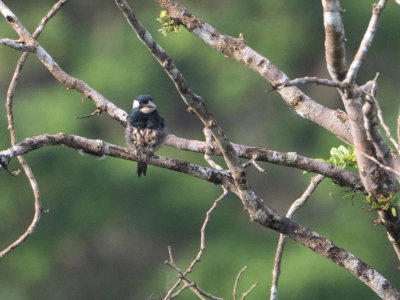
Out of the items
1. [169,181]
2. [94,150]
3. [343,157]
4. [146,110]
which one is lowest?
[94,150]

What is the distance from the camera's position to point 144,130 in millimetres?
4805

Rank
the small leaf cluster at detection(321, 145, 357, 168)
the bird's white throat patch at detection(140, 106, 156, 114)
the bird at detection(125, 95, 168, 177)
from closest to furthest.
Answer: the small leaf cluster at detection(321, 145, 357, 168) < the bird at detection(125, 95, 168, 177) < the bird's white throat patch at detection(140, 106, 156, 114)

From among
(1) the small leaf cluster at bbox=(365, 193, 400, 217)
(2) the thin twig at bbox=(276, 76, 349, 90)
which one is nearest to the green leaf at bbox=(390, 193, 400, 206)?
(1) the small leaf cluster at bbox=(365, 193, 400, 217)

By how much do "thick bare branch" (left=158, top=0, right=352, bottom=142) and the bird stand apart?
67 centimetres

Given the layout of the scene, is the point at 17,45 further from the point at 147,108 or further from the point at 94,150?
the point at 147,108

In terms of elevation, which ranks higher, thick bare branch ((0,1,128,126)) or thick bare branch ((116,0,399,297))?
thick bare branch ((0,1,128,126))

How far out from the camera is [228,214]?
12477mm

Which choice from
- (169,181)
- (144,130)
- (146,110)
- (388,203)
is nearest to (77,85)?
(144,130)

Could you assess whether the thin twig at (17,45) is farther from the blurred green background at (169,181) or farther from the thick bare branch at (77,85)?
the blurred green background at (169,181)

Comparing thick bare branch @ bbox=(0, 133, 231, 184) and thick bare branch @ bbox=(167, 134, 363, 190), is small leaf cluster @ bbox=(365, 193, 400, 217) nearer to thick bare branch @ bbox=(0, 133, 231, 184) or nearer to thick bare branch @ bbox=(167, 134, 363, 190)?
thick bare branch @ bbox=(167, 134, 363, 190)

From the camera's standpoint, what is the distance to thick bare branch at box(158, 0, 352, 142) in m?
4.08

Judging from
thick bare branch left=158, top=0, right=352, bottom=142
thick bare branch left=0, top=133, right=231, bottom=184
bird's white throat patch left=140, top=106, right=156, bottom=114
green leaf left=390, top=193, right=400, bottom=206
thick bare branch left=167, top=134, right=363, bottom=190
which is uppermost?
thick bare branch left=158, top=0, right=352, bottom=142

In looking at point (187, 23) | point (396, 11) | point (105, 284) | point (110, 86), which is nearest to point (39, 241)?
point (105, 284)

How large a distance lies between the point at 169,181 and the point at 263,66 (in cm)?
829
